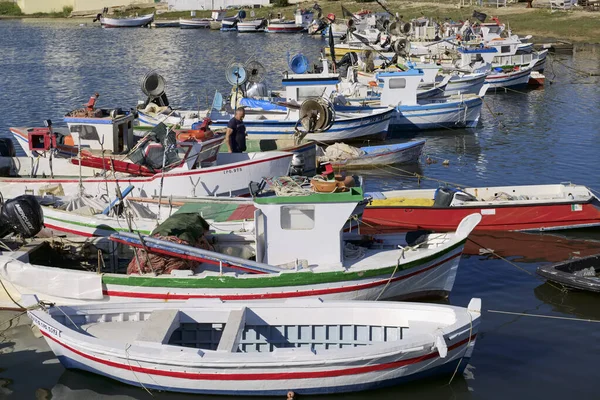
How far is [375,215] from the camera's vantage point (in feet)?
59.1

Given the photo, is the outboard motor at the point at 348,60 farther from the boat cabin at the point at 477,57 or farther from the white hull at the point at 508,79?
the white hull at the point at 508,79

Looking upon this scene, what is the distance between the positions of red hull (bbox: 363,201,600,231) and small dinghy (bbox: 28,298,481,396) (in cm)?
629

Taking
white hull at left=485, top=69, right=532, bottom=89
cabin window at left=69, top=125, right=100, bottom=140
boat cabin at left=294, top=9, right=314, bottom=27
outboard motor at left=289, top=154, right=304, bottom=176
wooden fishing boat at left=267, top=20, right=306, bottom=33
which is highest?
boat cabin at left=294, top=9, right=314, bottom=27

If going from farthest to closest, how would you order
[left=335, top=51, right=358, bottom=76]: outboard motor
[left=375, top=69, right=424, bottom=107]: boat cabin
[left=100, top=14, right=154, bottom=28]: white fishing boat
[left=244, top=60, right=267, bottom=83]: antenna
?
[left=100, top=14, right=154, bottom=28]: white fishing boat → [left=335, top=51, right=358, bottom=76]: outboard motor → [left=375, top=69, right=424, bottom=107]: boat cabin → [left=244, top=60, right=267, bottom=83]: antenna

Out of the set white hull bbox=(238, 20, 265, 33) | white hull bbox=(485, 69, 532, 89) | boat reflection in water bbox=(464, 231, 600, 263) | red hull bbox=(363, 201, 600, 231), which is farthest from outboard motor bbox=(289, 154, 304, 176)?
white hull bbox=(238, 20, 265, 33)

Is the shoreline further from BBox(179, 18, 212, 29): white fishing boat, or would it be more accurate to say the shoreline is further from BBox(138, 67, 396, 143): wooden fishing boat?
BBox(138, 67, 396, 143): wooden fishing boat

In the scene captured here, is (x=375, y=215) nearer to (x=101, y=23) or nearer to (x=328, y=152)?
(x=328, y=152)

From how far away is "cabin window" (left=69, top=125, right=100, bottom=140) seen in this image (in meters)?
19.4

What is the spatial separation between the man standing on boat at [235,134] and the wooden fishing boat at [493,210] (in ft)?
11.5

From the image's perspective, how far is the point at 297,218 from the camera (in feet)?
42.9

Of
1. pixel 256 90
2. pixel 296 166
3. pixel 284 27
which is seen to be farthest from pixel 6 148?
pixel 284 27

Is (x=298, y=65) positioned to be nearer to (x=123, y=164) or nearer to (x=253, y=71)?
(x=253, y=71)

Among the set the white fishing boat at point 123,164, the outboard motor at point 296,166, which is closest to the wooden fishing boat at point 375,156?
the white fishing boat at point 123,164

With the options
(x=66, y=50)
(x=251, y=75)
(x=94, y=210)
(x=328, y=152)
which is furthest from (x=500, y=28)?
(x=94, y=210)
